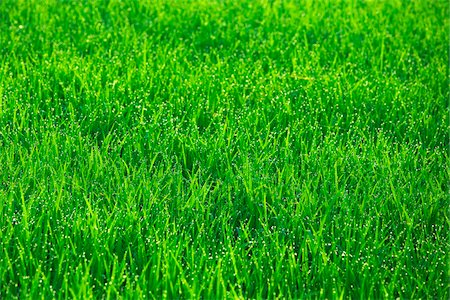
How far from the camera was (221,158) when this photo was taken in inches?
137

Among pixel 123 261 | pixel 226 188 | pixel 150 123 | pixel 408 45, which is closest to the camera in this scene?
pixel 123 261

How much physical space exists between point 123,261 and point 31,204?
55 cm

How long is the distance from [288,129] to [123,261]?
1.38 metres

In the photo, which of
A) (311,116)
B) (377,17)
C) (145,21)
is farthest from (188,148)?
(377,17)

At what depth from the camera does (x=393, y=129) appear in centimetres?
397

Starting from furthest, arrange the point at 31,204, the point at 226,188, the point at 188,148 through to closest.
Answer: the point at 188,148
the point at 226,188
the point at 31,204

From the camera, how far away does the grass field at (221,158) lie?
270 centimetres

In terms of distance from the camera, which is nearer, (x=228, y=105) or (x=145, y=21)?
(x=228, y=105)

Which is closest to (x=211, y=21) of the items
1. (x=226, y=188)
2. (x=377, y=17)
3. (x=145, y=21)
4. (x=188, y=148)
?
(x=145, y=21)

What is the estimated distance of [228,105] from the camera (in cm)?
403

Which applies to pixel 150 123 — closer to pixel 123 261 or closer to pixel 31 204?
pixel 31 204

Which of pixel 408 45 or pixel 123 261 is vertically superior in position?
pixel 408 45

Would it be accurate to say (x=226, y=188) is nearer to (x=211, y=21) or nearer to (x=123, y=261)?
(x=123, y=261)

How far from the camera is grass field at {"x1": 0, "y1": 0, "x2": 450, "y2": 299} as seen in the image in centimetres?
270
